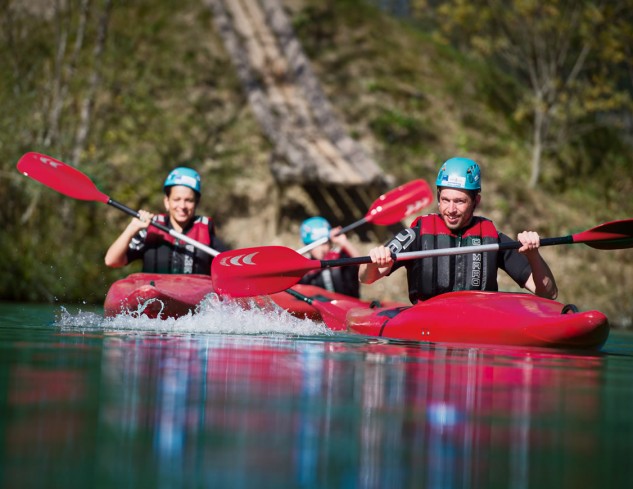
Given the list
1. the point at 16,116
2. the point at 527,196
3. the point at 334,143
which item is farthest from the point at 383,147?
the point at 16,116

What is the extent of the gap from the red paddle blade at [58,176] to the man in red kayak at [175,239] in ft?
3.96

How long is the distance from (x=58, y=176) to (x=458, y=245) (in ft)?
13.7

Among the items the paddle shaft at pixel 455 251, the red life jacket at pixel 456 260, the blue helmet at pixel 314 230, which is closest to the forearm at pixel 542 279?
the paddle shaft at pixel 455 251

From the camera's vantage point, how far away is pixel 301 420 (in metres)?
2.58

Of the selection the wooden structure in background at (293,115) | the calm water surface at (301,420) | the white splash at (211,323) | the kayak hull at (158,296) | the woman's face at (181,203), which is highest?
the wooden structure in background at (293,115)

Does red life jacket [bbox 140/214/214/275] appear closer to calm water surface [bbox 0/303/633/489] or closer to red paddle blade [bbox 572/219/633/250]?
red paddle blade [bbox 572/219/633/250]

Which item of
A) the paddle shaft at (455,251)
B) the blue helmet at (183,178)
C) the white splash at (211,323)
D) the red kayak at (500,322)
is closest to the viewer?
the red kayak at (500,322)

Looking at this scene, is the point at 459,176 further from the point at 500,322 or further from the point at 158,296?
the point at 158,296

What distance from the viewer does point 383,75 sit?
19531mm

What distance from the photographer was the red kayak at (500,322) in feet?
18.6

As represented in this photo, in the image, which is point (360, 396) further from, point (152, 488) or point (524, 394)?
point (152, 488)

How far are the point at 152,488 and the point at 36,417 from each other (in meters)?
0.77

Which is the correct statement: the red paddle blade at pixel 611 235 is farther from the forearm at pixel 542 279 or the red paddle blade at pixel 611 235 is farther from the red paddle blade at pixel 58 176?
the red paddle blade at pixel 58 176

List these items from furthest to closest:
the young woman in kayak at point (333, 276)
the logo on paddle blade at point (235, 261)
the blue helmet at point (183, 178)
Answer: the young woman in kayak at point (333, 276) → the blue helmet at point (183, 178) → the logo on paddle blade at point (235, 261)
